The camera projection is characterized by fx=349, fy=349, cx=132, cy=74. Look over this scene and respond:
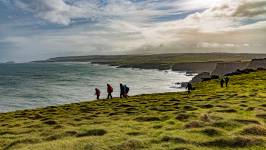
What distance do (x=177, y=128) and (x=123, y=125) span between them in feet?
A: 13.4

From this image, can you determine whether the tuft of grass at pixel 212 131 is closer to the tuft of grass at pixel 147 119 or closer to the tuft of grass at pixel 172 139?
the tuft of grass at pixel 172 139

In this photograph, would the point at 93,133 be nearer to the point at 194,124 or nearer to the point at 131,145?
the point at 131,145

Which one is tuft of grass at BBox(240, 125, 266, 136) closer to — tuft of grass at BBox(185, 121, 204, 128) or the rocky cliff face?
tuft of grass at BBox(185, 121, 204, 128)

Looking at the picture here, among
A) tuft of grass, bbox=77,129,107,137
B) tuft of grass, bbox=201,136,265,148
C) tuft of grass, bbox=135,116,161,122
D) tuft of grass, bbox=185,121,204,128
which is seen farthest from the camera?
tuft of grass, bbox=135,116,161,122

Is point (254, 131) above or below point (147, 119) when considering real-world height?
above

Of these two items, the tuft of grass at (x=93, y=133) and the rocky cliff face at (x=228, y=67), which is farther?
the rocky cliff face at (x=228, y=67)

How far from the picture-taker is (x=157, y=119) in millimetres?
28156

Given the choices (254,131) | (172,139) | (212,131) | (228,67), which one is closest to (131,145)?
(172,139)

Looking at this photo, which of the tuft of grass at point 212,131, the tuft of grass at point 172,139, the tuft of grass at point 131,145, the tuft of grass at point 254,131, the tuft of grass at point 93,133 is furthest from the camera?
the tuft of grass at point 93,133

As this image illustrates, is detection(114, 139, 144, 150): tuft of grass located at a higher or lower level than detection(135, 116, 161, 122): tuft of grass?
higher

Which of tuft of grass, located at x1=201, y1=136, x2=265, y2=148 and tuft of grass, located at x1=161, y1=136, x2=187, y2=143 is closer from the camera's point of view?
tuft of grass, located at x1=201, y1=136, x2=265, y2=148

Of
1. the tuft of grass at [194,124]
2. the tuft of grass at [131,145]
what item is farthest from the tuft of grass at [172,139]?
the tuft of grass at [194,124]

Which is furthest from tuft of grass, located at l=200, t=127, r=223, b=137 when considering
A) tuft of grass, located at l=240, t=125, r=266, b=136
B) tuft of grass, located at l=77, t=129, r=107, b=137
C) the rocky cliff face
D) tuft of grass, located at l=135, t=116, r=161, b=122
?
the rocky cliff face

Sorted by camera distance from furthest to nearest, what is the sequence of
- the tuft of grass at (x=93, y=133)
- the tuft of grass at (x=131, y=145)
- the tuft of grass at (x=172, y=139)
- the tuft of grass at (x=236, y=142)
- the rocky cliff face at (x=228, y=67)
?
the rocky cliff face at (x=228, y=67), the tuft of grass at (x=93, y=133), the tuft of grass at (x=172, y=139), the tuft of grass at (x=236, y=142), the tuft of grass at (x=131, y=145)
